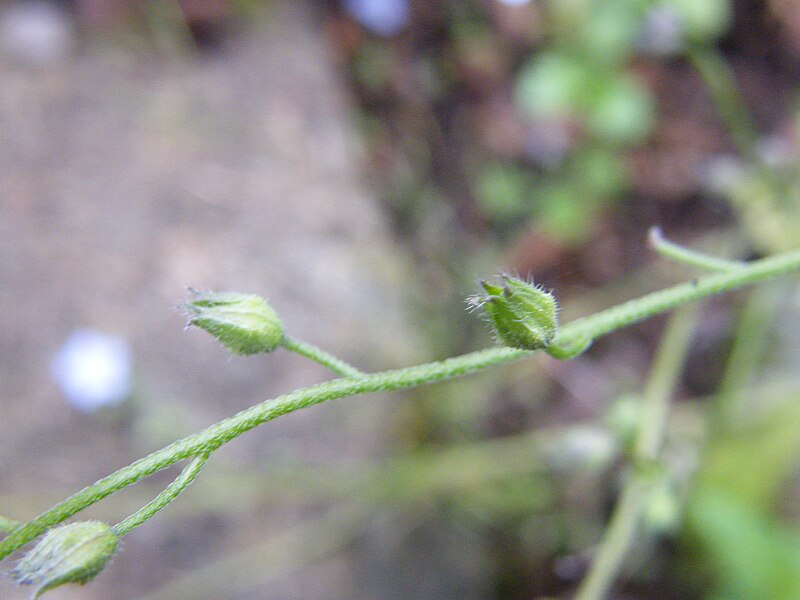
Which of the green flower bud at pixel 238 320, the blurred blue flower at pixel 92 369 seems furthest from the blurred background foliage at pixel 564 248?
the green flower bud at pixel 238 320

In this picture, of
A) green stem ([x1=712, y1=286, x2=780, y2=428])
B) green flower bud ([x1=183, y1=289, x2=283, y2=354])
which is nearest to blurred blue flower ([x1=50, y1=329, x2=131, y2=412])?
green flower bud ([x1=183, y1=289, x2=283, y2=354])

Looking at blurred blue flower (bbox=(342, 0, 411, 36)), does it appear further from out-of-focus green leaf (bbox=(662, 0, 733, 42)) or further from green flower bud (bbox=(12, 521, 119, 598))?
green flower bud (bbox=(12, 521, 119, 598))

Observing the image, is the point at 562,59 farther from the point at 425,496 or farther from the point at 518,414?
the point at 425,496

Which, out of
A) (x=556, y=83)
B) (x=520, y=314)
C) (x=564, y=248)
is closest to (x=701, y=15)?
(x=556, y=83)

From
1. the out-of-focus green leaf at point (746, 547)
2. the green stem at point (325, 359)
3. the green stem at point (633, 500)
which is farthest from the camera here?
the out-of-focus green leaf at point (746, 547)

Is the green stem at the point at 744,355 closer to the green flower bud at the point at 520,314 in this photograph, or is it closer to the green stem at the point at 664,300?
the green stem at the point at 664,300

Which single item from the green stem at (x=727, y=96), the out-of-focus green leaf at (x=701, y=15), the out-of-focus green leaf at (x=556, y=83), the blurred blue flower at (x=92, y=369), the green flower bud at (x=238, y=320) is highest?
the out-of-focus green leaf at (x=556, y=83)

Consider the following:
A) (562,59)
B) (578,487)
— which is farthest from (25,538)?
(562,59)
